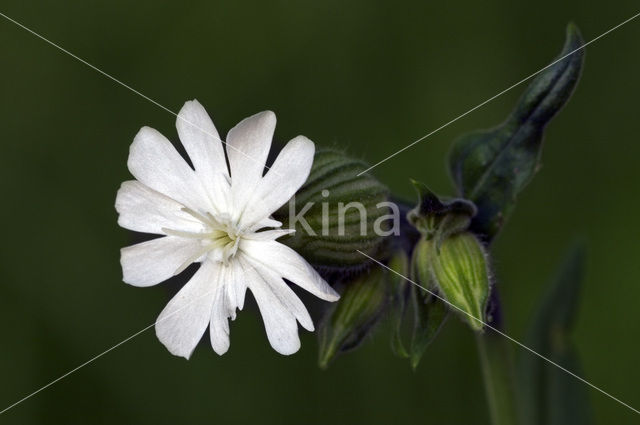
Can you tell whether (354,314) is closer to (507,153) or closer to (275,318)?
(275,318)

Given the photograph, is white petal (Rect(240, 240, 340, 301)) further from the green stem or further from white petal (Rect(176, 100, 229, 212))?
the green stem

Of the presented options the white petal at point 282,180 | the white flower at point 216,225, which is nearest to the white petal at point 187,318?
the white flower at point 216,225

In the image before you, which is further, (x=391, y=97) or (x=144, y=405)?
(x=391, y=97)

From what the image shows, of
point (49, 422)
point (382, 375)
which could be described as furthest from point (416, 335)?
point (49, 422)

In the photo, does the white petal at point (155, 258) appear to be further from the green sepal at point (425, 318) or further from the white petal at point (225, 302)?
the green sepal at point (425, 318)

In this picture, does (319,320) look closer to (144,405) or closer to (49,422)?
(144,405)

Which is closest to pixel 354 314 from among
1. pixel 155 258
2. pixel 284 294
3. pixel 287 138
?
pixel 284 294
